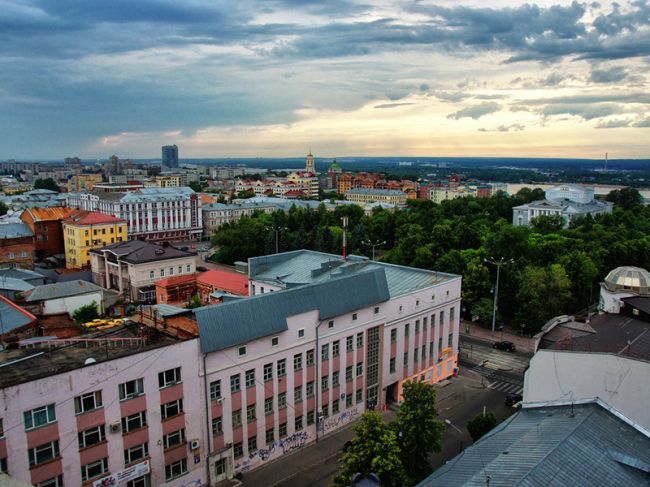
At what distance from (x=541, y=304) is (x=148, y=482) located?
42278 mm

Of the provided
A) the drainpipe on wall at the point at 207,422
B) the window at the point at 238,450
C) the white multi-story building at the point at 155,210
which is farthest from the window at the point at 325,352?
the white multi-story building at the point at 155,210

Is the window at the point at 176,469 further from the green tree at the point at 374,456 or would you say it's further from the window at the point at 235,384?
the green tree at the point at 374,456

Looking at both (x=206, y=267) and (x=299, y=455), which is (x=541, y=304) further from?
(x=206, y=267)

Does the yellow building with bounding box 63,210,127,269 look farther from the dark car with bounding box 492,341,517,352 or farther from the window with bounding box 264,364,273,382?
the window with bounding box 264,364,273,382

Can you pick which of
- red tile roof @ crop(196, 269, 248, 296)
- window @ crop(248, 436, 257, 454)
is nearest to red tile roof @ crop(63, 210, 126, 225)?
red tile roof @ crop(196, 269, 248, 296)

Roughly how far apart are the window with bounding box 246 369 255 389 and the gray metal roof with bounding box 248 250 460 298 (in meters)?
12.5

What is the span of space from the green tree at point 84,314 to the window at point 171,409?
30.5 m

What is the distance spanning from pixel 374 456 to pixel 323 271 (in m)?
22.4

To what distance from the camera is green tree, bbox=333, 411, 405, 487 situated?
22156 mm

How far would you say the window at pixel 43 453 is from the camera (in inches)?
834

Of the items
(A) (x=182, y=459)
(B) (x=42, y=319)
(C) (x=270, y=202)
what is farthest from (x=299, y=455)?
(C) (x=270, y=202)

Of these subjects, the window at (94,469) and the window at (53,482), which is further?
the window at (94,469)

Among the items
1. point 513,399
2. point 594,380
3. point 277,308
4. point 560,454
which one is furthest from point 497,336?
point 560,454

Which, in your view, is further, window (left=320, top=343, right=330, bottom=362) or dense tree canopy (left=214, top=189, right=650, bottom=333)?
dense tree canopy (left=214, top=189, right=650, bottom=333)
